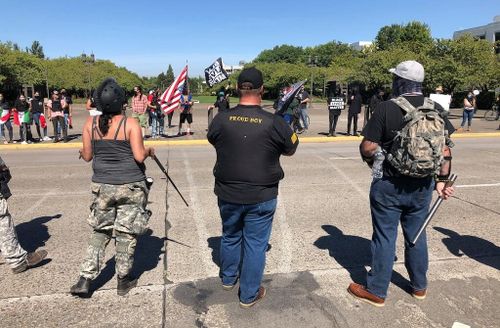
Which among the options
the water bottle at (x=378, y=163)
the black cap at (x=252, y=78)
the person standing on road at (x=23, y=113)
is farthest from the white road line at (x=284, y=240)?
the person standing on road at (x=23, y=113)

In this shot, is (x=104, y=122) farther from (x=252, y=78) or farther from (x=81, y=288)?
(x=81, y=288)

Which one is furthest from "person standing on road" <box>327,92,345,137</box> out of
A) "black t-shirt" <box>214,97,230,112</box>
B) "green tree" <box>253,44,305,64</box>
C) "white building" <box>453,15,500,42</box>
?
"green tree" <box>253,44,305,64</box>

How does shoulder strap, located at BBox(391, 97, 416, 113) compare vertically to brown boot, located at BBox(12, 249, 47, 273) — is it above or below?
above

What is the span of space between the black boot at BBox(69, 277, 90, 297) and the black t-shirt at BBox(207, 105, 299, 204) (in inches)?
54.6

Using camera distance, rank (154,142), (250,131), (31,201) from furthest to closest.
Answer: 1. (154,142)
2. (31,201)
3. (250,131)

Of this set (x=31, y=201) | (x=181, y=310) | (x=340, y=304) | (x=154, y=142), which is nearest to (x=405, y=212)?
(x=340, y=304)

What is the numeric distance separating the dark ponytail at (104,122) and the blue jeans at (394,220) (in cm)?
217

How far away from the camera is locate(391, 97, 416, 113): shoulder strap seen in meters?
3.02

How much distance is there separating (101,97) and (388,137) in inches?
87.7

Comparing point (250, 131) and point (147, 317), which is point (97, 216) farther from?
point (250, 131)

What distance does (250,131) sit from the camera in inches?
123

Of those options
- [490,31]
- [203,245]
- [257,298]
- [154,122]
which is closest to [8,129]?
[154,122]

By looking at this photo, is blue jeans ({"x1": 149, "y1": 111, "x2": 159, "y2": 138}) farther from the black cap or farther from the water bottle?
the water bottle

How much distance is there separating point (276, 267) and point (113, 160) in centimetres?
190
